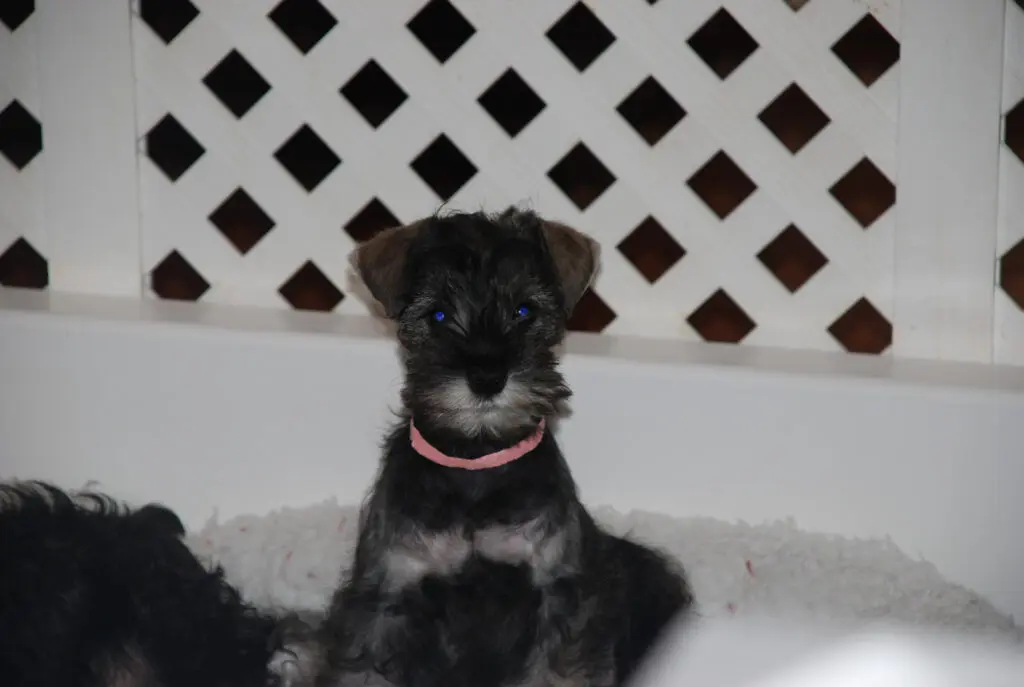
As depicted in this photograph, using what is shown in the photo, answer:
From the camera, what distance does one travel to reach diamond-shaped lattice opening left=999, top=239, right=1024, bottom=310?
341 centimetres

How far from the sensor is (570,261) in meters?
2.44

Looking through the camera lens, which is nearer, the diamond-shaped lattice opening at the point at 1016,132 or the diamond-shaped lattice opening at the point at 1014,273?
the diamond-shaped lattice opening at the point at 1014,273

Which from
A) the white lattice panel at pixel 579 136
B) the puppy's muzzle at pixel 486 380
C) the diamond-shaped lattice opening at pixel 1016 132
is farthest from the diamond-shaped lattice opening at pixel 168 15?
the diamond-shaped lattice opening at pixel 1016 132

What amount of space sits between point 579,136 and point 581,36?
0.60 meters

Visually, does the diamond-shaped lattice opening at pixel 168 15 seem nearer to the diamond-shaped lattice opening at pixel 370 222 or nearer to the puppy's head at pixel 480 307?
the diamond-shaped lattice opening at pixel 370 222

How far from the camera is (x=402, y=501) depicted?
7.62 ft

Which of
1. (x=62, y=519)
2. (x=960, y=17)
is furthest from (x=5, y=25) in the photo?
(x=960, y=17)

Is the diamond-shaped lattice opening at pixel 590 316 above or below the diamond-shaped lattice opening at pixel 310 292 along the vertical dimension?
above

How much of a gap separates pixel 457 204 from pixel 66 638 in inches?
65.2

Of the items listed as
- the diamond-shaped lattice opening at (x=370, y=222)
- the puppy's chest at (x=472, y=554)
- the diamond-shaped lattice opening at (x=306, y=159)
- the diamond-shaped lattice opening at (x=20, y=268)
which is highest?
the diamond-shaped lattice opening at (x=306, y=159)

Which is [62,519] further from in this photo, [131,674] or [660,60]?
[660,60]

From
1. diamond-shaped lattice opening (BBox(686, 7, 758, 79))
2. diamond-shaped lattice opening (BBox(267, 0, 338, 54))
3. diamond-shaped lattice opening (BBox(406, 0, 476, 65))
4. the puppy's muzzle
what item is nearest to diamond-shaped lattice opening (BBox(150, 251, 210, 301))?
diamond-shaped lattice opening (BBox(267, 0, 338, 54))

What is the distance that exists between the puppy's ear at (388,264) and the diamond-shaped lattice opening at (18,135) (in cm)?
214

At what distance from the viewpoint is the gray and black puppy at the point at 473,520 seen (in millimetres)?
2273
